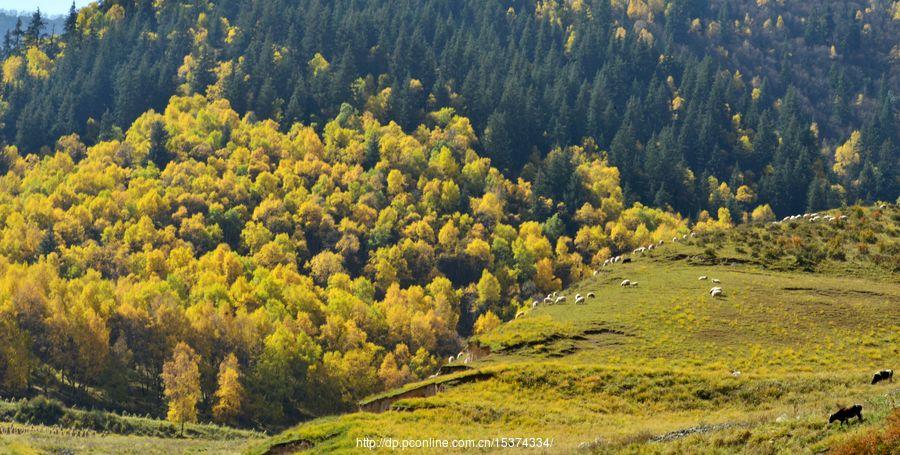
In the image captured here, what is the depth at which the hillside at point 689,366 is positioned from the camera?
40406mm

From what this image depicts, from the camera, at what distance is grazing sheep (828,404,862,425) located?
35000mm

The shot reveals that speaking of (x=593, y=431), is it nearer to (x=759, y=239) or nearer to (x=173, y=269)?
(x=759, y=239)

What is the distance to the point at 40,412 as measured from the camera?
116500mm

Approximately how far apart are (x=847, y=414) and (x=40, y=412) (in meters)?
103

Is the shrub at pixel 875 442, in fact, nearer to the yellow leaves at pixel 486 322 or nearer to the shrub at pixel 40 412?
the shrub at pixel 40 412

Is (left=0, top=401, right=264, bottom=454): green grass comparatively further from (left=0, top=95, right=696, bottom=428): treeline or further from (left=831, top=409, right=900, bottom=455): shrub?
(left=831, top=409, right=900, bottom=455): shrub

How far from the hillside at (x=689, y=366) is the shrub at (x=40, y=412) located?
65397 millimetres

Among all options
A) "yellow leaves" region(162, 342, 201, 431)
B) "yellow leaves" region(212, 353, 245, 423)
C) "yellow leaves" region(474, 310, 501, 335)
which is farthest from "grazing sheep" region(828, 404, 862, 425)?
"yellow leaves" region(474, 310, 501, 335)

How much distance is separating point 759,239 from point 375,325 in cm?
9434

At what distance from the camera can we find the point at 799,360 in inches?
2245

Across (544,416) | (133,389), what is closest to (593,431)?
(544,416)

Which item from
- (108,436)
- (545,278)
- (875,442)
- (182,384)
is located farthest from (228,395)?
(875,442)

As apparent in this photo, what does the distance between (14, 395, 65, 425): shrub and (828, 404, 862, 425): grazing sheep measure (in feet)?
326

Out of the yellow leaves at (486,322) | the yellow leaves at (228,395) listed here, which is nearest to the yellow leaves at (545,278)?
the yellow leaves at (486,322)
